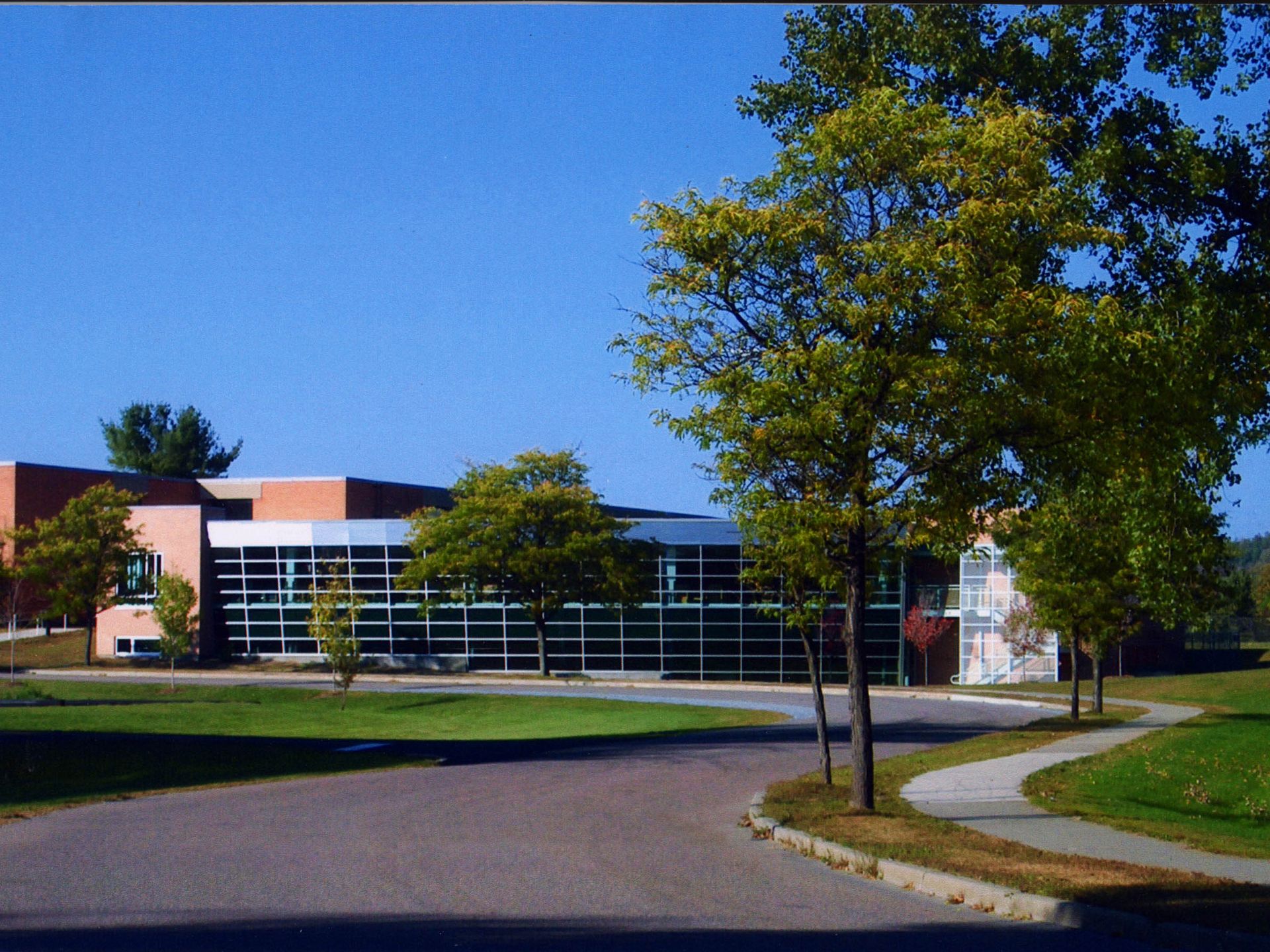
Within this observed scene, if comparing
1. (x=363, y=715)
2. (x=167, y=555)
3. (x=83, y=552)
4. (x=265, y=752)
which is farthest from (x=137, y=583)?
(x=265, y=752)

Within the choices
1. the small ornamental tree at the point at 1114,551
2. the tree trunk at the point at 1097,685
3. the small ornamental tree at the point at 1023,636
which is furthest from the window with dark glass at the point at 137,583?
the small ornamental tree at the point at 1114,551

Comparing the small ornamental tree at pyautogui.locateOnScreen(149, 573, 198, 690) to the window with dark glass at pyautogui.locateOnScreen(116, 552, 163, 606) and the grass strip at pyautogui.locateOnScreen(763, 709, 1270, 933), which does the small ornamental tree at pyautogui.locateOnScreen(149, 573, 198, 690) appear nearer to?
the window with dark glass at pyautogui.locateOnScreen(116, 552, 163, 606)

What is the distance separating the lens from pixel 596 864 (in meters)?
11.4

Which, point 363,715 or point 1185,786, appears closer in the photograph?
point 1185,786

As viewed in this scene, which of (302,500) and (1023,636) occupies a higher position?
(302,500)

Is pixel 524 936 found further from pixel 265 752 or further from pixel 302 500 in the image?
pixel 302 500

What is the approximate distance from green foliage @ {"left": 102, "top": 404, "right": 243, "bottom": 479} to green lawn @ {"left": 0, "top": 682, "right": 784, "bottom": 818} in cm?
6876

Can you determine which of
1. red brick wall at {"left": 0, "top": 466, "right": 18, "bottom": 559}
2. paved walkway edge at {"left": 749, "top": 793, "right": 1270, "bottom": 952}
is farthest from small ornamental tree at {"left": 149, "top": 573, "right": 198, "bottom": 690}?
paved walkway edge at {"left": 749, "top": 793, "right": 1270, "bottom": 952}

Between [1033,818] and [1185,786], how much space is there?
6.69 metres

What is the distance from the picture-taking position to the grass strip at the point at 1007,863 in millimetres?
8516

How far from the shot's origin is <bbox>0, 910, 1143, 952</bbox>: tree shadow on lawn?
8.07 metres

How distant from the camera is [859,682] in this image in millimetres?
13836

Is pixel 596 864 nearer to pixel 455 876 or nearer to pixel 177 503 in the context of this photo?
pixel 455 876

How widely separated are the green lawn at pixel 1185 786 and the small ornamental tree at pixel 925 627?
79.4ft
